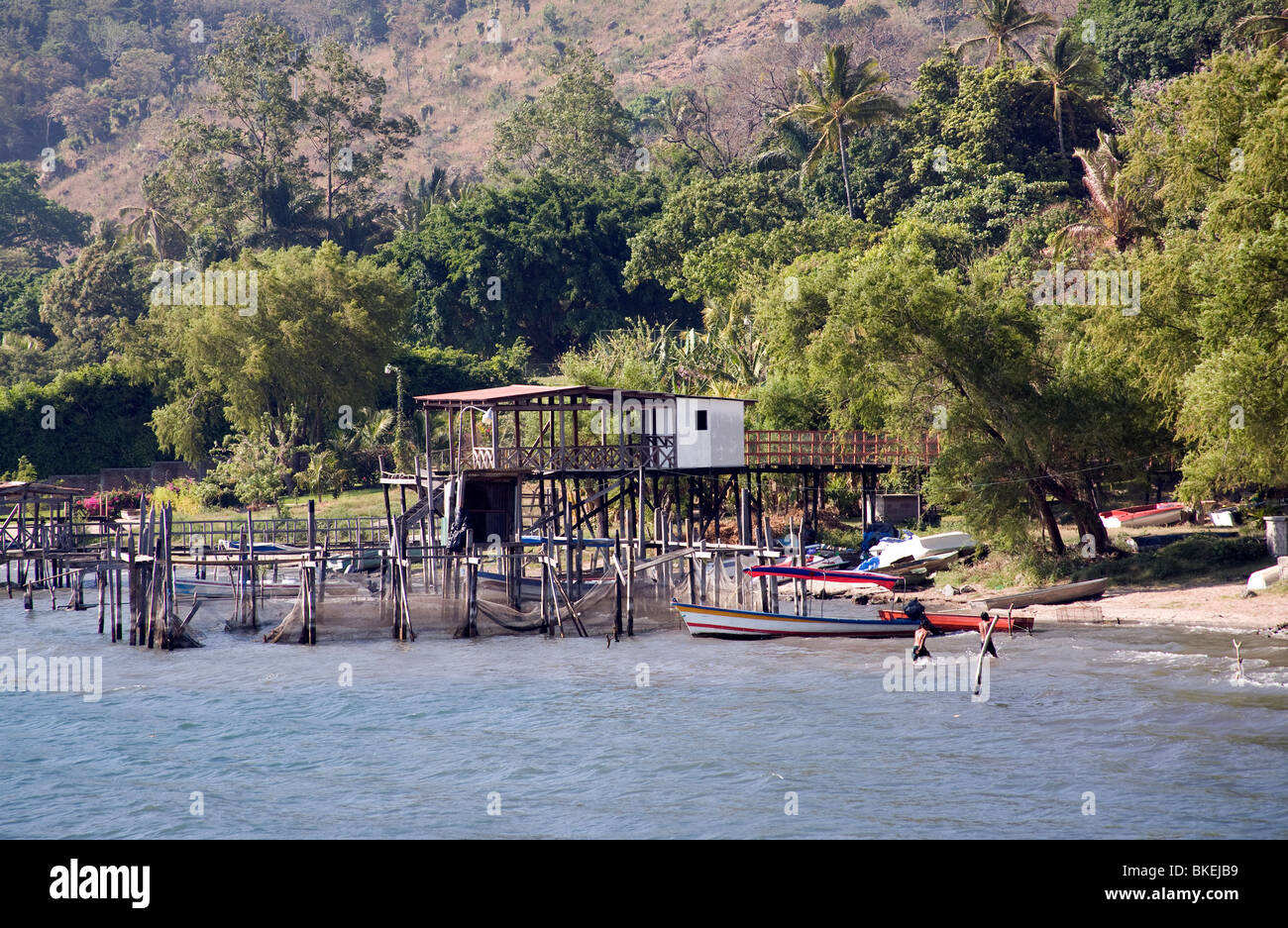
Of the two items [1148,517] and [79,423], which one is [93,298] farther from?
[1148,517]

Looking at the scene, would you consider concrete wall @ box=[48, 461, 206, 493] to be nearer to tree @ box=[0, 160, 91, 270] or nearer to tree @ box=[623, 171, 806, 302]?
tree @ box=[623, 171, 806, 302]

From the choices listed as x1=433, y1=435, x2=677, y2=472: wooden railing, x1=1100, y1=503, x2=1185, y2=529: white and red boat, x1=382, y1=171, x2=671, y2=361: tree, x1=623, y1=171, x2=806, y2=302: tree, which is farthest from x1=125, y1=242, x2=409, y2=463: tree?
x1=1100, y1=503, x2=1185, y2=529: white and red boat

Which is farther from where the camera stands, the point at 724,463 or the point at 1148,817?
the point at 724,463

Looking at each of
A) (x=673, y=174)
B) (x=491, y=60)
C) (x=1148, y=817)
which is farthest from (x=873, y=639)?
(x=491, y=60)

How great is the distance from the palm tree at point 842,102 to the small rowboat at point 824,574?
3728cm

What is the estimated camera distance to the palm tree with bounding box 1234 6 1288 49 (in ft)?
179

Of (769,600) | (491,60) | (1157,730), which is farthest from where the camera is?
(491,60)

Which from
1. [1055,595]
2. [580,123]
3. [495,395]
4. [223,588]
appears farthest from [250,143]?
[1055,595]

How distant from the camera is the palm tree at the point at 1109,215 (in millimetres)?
56562

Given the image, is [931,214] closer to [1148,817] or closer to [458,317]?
[458,317]

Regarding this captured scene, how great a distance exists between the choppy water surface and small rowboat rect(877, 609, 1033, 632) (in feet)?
1.58

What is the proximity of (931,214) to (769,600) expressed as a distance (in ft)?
132

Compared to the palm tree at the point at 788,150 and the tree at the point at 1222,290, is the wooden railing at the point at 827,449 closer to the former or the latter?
the tree at the point at 1222,290

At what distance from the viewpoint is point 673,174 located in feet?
306
